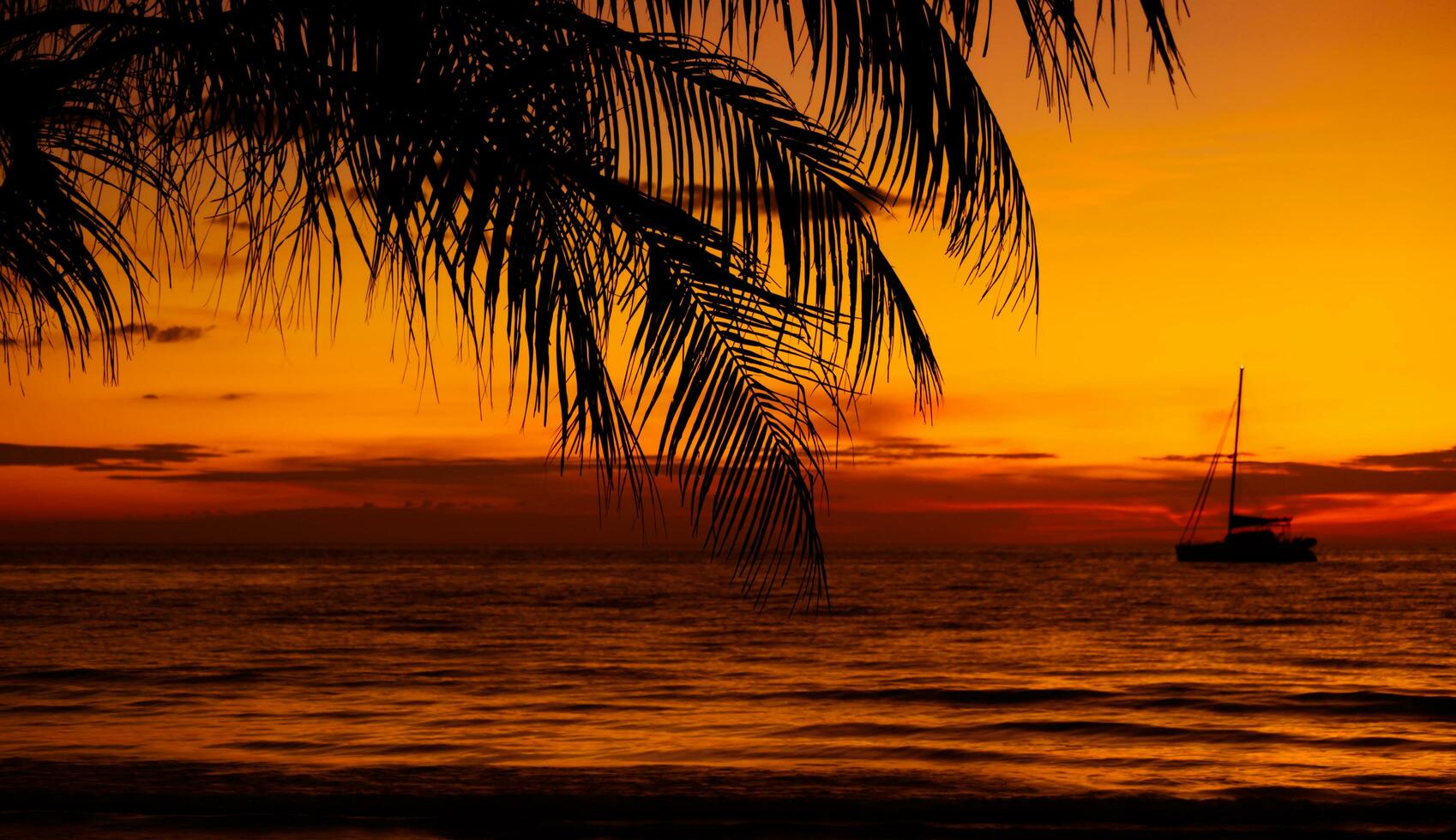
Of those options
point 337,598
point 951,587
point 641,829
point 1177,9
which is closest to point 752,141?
point 1177,9

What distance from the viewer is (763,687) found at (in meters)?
18.5

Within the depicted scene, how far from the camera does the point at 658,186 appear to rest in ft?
10.9

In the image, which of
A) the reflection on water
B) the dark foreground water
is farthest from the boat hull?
the dark foreground water

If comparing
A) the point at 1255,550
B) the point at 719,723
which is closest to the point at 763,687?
the point at 719,723

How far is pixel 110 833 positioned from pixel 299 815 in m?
1.26

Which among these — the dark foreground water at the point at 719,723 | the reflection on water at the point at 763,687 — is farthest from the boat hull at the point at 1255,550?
the dark foreground water at the point at 719,723

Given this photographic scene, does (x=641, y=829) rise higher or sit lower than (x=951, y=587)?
higher

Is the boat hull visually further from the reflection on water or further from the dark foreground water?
the dark foreground water

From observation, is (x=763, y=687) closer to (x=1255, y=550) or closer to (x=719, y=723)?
(x=719, y=723)

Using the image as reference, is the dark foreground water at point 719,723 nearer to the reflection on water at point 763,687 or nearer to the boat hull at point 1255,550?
the reflection on water at point 763,687

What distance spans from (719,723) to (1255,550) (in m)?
57.0

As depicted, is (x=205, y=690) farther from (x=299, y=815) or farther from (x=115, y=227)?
(x=115, y=227)

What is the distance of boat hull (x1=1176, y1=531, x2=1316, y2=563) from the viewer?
64.2 metres

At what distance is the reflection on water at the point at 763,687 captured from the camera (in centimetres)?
1225
